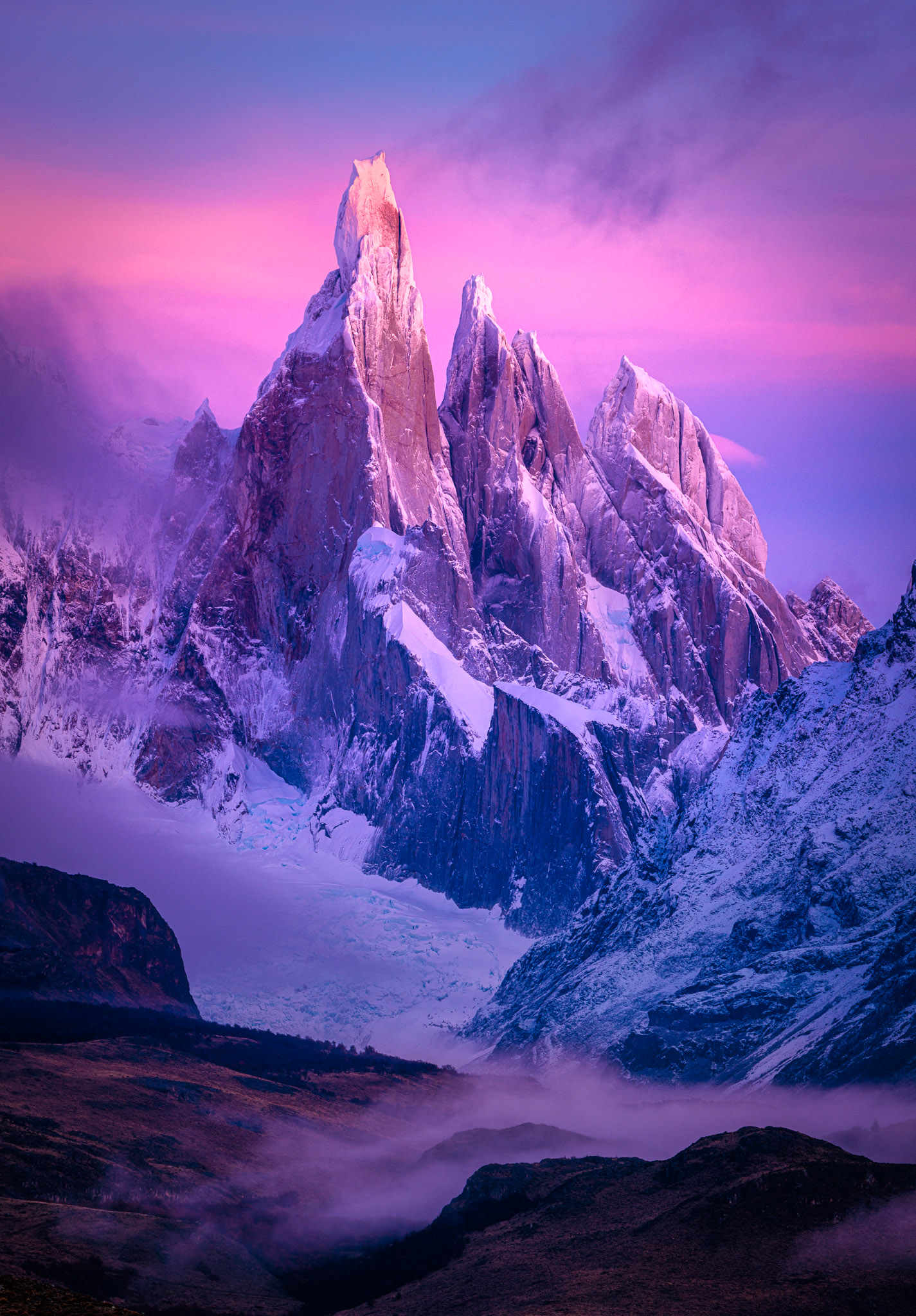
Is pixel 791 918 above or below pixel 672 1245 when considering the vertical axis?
above

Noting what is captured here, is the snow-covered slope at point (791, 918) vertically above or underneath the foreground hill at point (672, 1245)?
above

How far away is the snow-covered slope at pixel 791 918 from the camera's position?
147 meters

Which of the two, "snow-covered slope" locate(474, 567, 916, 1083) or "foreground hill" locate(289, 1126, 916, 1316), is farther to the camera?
"snow-covered slope" locate(474, 567, 916, 1083)

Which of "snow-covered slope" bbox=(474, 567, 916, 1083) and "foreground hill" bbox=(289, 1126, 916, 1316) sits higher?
"snow-covered slope" bbox=(474, 567, 916, 1083)

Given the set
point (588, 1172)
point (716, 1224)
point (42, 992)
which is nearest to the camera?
point (716, 1224)

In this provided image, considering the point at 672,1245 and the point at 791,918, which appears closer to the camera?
the point at 672,1245

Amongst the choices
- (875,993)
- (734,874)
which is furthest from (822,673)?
(875,993)

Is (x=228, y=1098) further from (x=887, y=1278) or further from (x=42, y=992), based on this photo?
(x=887, y=1278)

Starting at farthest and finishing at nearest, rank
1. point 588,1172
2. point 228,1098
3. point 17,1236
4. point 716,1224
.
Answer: point 228,1098 < point 588,1172 < point 17,1236 < point 716,1224

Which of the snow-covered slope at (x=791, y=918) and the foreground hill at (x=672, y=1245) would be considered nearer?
the foreground hill at (x=672, y=1245)

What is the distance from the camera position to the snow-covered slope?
482 ft

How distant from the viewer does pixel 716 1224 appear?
271 feet

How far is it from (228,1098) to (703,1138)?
69.6 metres

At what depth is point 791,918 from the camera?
170500mm
